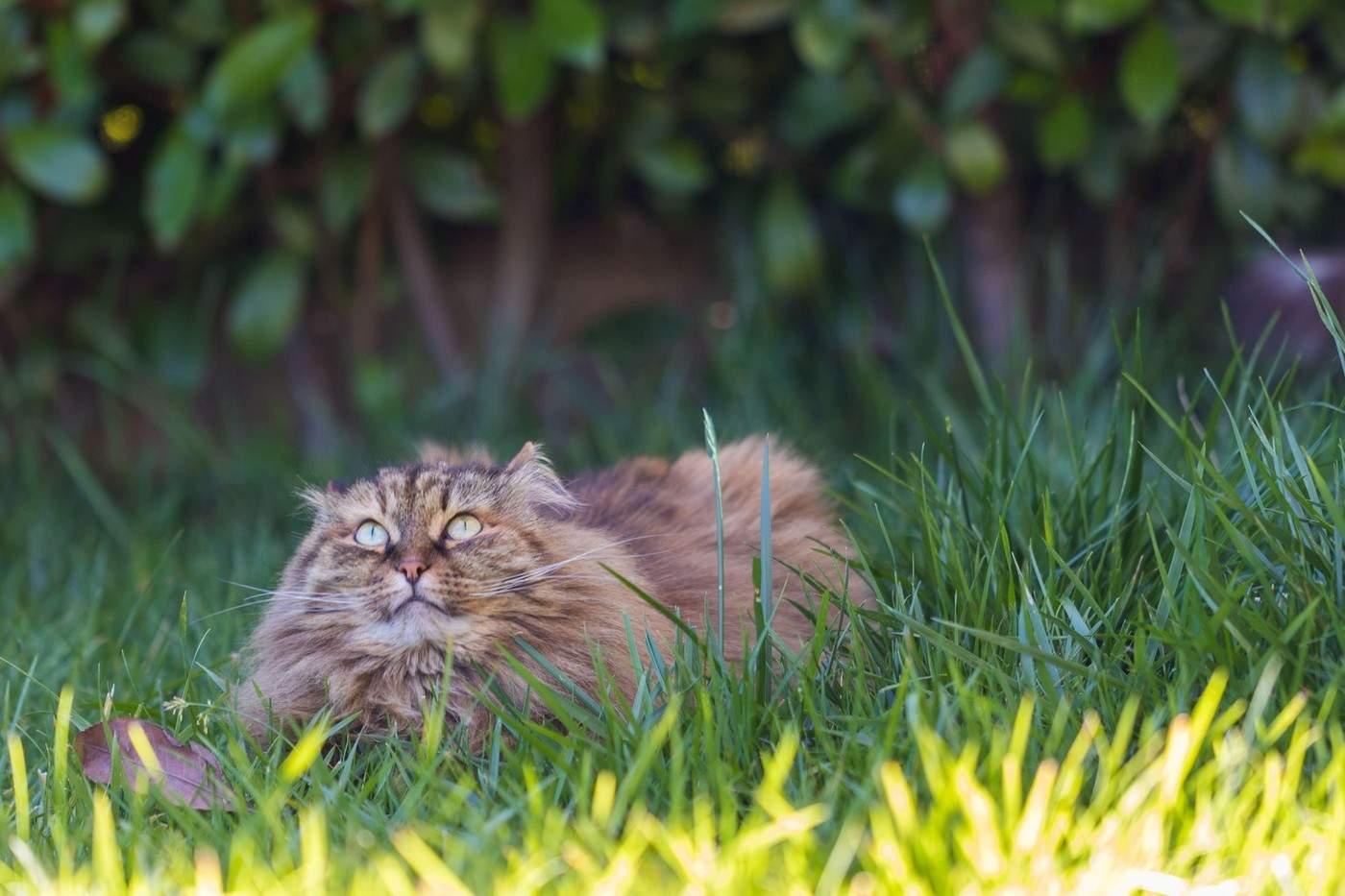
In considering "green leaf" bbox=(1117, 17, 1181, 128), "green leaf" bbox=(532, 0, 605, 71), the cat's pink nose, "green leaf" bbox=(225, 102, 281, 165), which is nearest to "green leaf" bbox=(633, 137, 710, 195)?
"green leaf" bbox=(532, 0, 605, 71)

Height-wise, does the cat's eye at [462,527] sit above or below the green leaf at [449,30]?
below

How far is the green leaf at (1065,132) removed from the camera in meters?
3.31

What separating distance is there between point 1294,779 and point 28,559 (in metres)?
2.57

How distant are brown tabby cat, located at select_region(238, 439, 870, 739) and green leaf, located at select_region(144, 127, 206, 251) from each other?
1.38m

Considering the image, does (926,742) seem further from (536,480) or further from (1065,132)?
(1065,132)

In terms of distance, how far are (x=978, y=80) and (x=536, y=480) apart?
1.76 m

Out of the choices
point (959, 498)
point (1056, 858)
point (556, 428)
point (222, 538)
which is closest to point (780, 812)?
point (1056, 858)

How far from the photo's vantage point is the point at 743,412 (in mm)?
3555

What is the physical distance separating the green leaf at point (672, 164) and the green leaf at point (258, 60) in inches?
33.9

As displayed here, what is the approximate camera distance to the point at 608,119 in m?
3.92

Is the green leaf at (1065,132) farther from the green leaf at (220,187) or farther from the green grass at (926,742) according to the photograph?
the green leaf at (220,187)

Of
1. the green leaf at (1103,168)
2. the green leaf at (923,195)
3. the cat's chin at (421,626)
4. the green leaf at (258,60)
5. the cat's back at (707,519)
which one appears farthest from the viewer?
the green leaf at (1103,168)

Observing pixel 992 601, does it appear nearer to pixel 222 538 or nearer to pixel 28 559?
pixel 222 538

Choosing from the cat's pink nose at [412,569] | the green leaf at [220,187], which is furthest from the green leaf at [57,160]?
the cat's pink nose at [412,569]
